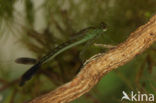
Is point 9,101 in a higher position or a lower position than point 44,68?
lower

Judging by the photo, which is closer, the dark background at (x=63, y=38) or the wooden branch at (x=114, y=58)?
the wooden branch at (x=114, y=58)

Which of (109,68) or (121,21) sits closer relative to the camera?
(109,68)

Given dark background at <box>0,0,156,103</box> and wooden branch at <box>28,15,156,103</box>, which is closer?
wooden branch at <box>28,15,156,103</box>

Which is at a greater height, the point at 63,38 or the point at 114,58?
the point at 114,58

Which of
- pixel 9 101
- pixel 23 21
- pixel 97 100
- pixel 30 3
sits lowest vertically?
pixel 97 100

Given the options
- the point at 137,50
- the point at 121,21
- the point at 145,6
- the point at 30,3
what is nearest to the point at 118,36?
the point at 121,21

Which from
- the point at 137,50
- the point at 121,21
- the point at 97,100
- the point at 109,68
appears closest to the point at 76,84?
the point at 109,68

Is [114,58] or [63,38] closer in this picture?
[114,58]

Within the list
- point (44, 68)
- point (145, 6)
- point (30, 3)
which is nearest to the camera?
point (30, 3)

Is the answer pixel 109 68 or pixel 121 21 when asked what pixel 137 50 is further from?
pixel 121 21

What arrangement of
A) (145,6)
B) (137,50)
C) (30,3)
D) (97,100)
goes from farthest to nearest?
(145,6)
(97,100)
(30,3)
(137,50)
